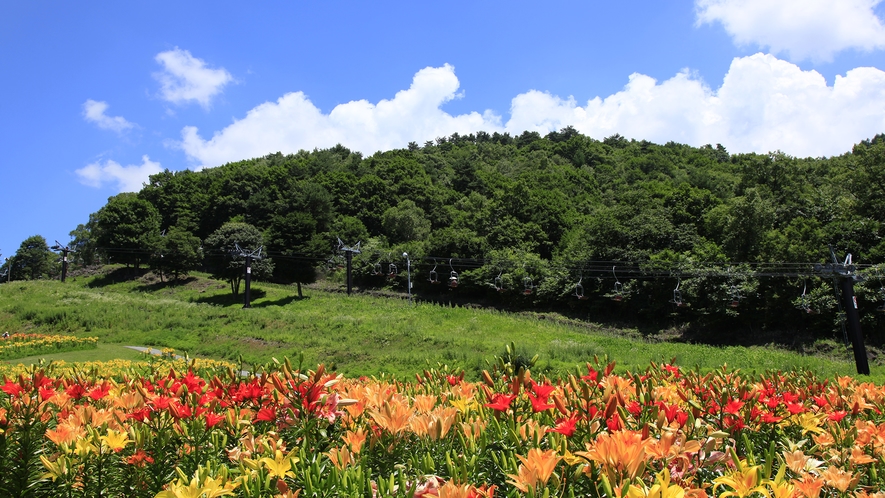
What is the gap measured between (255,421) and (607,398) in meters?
1.29

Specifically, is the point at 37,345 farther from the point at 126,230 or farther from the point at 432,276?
the point at 126,230

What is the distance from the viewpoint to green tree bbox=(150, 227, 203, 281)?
3916 cm

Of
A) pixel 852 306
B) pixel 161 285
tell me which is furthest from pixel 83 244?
pixel 852 306

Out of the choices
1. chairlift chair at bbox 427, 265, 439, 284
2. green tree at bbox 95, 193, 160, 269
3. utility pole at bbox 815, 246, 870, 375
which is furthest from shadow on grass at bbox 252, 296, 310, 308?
utility pole at bbox 815, 246, 870, 375

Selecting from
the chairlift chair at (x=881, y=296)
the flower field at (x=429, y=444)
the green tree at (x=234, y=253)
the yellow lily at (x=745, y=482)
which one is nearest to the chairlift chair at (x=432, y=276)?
the green tree at (x=234, y=253)

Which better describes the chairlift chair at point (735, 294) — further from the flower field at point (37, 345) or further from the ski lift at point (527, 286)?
the flower field at point (37, 345)

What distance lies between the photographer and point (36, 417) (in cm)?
200

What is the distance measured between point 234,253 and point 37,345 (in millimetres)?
17382

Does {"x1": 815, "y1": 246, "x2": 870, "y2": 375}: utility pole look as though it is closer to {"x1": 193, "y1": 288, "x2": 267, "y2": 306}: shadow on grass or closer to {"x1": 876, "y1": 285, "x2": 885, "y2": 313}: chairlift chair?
{"x1": 876, "y1": 285, "x2": 885, "y2": 313}: chairlift chair

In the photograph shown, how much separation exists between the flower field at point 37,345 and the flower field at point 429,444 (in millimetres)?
15100

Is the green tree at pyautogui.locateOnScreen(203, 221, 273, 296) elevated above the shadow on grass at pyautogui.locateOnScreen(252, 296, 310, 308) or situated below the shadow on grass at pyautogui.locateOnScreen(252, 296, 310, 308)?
above

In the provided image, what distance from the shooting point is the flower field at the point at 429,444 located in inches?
45.4

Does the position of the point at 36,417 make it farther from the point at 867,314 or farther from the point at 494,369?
the point at 867,314

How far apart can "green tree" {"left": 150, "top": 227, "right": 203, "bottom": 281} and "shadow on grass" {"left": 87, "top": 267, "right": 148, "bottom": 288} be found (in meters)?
5.57
